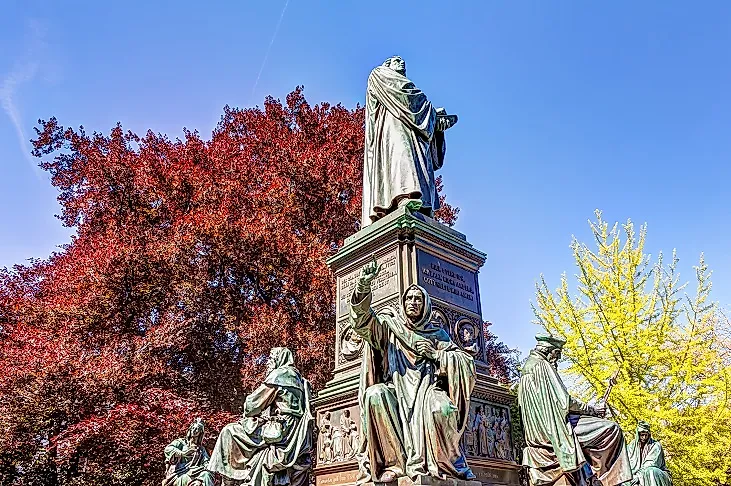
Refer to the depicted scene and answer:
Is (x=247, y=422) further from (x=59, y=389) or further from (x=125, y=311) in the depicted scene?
(x=125, y=311)

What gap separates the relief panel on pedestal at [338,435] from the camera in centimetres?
650

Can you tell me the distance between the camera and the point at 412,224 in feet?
23.5

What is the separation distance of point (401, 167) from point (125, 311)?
35.7 feet

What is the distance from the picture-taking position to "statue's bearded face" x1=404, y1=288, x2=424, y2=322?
5.73 metres

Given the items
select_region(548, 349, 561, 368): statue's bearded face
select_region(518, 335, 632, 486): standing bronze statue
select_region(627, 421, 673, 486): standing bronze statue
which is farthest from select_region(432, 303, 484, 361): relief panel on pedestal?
select_region(627, 421, 673, 486): standing bronze statue

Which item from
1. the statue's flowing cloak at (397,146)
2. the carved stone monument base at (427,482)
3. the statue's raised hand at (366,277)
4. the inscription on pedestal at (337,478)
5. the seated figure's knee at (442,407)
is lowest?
the carved stone monument base at (427,482)

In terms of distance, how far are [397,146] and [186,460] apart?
5851 mm

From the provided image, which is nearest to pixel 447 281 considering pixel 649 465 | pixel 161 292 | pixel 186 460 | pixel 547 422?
pixel 547 422

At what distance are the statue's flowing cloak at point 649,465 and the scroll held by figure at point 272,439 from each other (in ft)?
16.1


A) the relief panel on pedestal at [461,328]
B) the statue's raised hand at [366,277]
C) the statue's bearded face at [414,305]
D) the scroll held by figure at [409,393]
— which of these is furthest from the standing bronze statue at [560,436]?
the statue's raised hand at [366,277]

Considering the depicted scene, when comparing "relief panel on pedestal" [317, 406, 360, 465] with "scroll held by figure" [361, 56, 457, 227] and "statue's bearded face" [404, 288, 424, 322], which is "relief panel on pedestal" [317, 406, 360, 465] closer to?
"statue's bearded face" [404, 288, 424, 322]

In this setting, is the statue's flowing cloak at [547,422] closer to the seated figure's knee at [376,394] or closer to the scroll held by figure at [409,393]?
the scroll held by figure at [409,393]

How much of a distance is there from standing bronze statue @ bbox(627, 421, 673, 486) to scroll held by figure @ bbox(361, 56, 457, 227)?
5133 mm

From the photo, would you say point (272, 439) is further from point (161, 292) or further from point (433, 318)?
point (161, 292)
